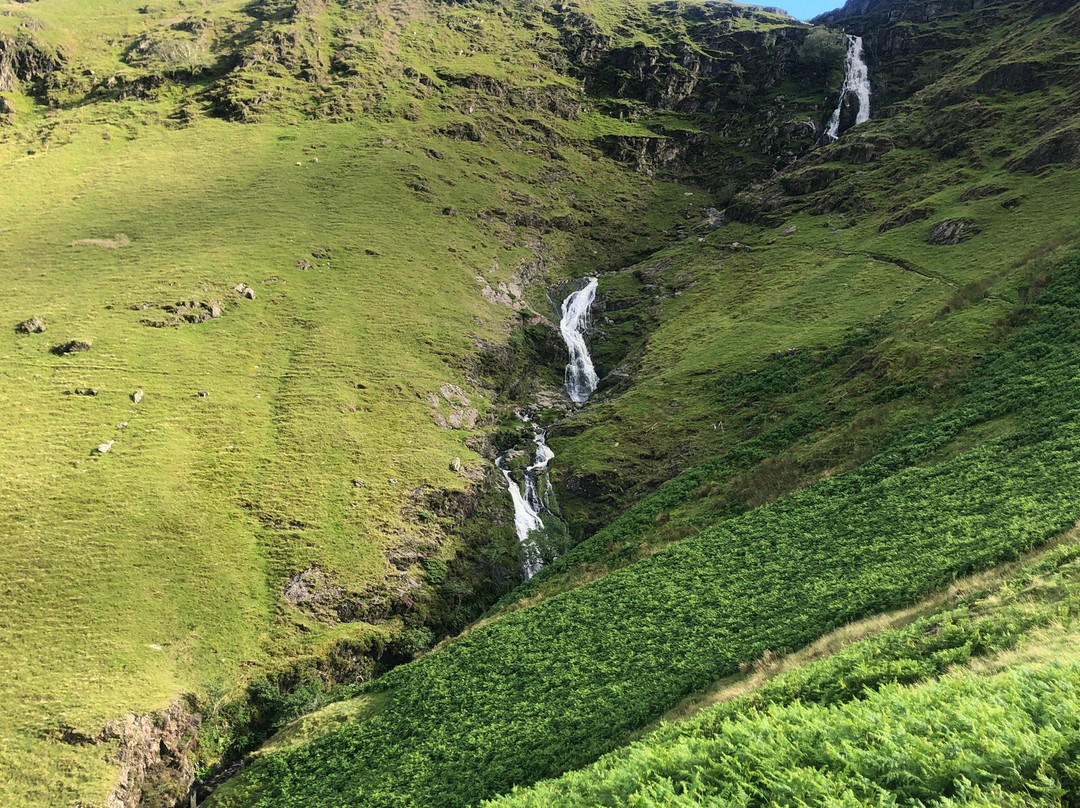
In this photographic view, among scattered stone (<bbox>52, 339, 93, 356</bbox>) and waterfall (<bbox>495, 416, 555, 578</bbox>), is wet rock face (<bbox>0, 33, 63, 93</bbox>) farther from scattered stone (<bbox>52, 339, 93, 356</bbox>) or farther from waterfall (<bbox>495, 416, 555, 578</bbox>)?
waterfall (<bbox>495, 416, 555, 578</bbox>)

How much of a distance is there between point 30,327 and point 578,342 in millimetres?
66054

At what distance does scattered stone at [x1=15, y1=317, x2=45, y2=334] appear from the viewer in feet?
181

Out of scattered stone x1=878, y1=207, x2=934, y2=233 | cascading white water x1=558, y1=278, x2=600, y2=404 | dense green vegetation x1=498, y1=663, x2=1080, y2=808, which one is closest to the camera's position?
dense green vegetation x1=498, y1=663, x2=1080, y2=808

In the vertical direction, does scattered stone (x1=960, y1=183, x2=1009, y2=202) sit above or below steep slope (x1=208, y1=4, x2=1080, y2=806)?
above

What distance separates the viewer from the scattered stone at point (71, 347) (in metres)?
53.6

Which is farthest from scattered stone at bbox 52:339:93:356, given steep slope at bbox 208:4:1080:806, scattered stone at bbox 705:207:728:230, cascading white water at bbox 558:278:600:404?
scattered stone at bbox 705:207:728:230

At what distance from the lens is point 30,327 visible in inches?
2174

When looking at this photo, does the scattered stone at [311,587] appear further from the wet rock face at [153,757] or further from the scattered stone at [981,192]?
the scattered stone at [981,192]

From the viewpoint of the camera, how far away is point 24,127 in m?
102

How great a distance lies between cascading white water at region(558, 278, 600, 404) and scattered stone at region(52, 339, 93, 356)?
180 feet

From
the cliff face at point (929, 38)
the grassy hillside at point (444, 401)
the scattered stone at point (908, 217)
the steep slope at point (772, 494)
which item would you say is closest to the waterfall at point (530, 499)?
the grassy hillside at point (444, 401)

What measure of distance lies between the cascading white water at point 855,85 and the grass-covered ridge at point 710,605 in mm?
130692

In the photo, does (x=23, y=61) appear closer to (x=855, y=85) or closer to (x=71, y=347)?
(x=71, y=347)

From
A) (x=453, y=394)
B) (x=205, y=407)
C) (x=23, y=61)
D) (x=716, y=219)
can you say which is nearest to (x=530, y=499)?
(x=453, y=394)
